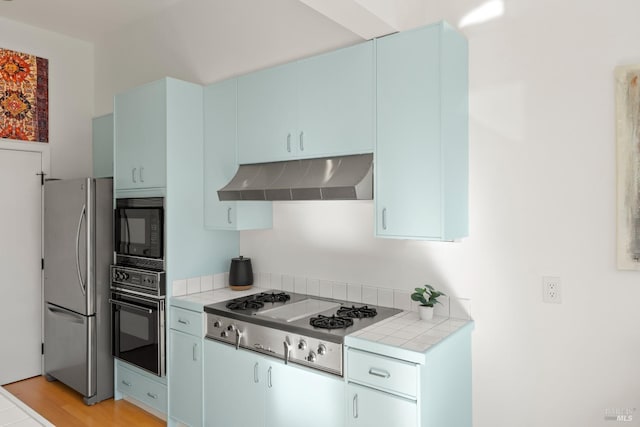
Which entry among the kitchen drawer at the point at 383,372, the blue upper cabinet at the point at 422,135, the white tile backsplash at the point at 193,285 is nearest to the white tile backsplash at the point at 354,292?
the blue upper cabinet at the point at 422,135

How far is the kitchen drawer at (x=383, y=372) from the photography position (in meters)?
2.03

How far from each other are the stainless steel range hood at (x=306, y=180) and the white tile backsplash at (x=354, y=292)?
74cm

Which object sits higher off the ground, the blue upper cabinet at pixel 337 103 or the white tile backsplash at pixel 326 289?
the blue upper cabinet at pixel 337 103

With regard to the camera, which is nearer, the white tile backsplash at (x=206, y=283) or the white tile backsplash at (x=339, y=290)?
the white tile backsplash at (x=339, y=290)

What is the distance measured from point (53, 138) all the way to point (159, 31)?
58.7 inches

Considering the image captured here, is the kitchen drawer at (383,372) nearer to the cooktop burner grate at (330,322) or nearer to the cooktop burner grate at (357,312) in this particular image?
the cooktop burner grate at (330,322)

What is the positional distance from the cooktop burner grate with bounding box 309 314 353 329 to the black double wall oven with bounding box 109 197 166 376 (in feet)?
4.09

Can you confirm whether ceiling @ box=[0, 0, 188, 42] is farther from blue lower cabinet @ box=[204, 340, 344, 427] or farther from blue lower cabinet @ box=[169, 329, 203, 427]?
blue lower cabinet @ box=[204, 340, 344, 427]

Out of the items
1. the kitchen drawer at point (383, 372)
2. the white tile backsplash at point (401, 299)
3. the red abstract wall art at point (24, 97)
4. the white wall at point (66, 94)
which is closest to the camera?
the kitchen drawer at point (383, 372)

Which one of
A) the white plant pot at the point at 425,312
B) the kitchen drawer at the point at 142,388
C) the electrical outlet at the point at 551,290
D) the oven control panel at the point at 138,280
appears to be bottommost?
the kitchen drawer at the point at 142,388

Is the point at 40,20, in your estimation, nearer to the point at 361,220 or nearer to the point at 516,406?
the point at 361,220

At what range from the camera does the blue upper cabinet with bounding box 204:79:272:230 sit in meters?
3.15

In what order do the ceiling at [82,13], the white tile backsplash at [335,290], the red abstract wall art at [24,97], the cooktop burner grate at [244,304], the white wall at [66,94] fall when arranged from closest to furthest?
the white tile backsplash at [335,290] → the cooktop burner grate at [244,304] → the ceiling at [82,13] → the red abstract wall art at [24,97] → the white wall at [66,94]

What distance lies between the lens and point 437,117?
2.26 m
